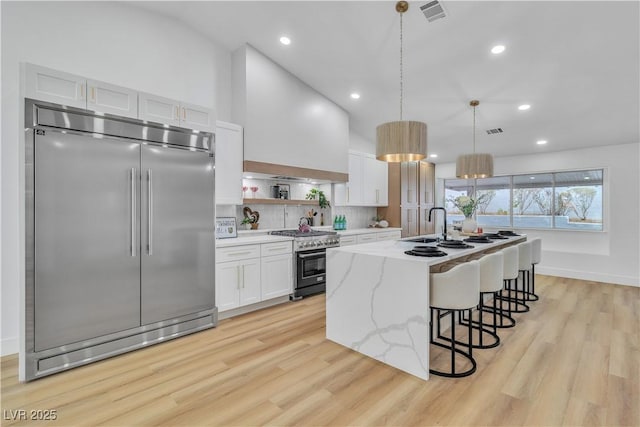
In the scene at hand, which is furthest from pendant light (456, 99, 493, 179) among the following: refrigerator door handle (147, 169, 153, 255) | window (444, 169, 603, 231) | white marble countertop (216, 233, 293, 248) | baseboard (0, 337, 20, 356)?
baseboard (0, 337, 20, 356)

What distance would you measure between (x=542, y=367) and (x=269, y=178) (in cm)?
385

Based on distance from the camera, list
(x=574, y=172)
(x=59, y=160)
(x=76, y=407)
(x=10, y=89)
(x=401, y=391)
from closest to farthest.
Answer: (x=76, y=407) < (x=401, y=391) < (x=59, y=160) < (x=10, y=89) < (x=574, y=172)

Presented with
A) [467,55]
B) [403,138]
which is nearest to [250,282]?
[403,138]

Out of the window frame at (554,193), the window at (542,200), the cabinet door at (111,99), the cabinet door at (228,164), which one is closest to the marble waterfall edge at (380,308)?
the cabinet door at (228,164)

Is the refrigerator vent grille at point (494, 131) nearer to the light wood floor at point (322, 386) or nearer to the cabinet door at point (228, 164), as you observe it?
the light wood floor at point (322, 386)

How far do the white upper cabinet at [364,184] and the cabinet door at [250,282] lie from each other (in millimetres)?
2308

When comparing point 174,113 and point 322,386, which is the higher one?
point 174,113

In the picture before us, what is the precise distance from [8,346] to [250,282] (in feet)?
7.16

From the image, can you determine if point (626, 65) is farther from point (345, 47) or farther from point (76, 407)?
point (76, 407)

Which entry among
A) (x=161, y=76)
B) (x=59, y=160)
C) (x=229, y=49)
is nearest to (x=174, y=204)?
(x=59, y=160)

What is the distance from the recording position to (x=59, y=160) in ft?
7.91

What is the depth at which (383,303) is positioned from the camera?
256 cm

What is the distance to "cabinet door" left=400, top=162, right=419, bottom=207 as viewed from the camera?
6445mm

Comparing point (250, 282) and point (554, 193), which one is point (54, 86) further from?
point (554, 193)
